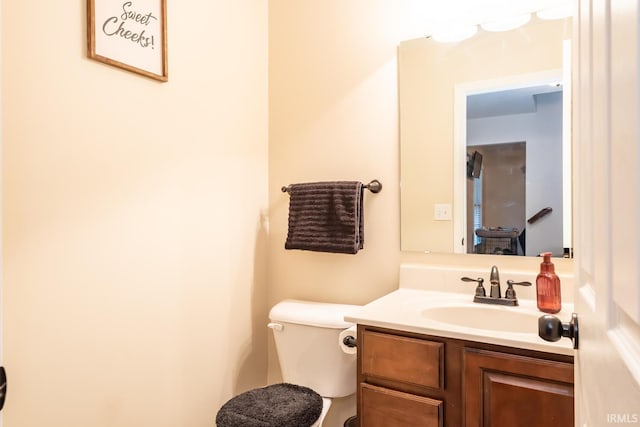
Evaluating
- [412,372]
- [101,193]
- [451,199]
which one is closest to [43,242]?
[101,193]

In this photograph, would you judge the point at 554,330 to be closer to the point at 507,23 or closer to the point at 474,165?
the point at 474,165

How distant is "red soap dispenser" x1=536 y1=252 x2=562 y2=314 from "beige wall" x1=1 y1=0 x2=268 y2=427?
1201 mm

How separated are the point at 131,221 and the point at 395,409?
3.40 ft

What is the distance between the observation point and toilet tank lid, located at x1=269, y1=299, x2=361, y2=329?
159cm

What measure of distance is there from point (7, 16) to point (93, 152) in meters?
0.39

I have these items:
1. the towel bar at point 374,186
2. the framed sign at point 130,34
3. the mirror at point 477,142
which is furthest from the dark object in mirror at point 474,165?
the framed sign at point 130,34

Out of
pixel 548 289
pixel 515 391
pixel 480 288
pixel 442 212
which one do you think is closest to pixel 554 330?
pixel 515 391

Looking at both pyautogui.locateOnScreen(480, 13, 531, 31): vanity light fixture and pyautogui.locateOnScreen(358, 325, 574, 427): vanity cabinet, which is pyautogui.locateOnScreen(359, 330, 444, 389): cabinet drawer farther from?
pyautogui.locateOnScreen(480, 13, 531, 31): vanity light fixture

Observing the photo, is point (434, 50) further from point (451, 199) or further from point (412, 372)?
point (412, 372)

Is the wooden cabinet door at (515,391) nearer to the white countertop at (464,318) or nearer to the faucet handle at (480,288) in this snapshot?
the white countertop at (464,318)

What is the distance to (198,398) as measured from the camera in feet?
5.28

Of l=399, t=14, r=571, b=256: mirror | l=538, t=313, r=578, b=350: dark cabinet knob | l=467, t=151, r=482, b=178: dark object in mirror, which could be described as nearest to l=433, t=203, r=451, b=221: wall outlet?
l=399, t=14, r=571, b=256: mirror

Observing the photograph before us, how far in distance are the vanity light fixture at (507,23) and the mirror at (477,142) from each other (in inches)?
0.7

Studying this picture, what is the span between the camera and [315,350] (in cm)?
163
